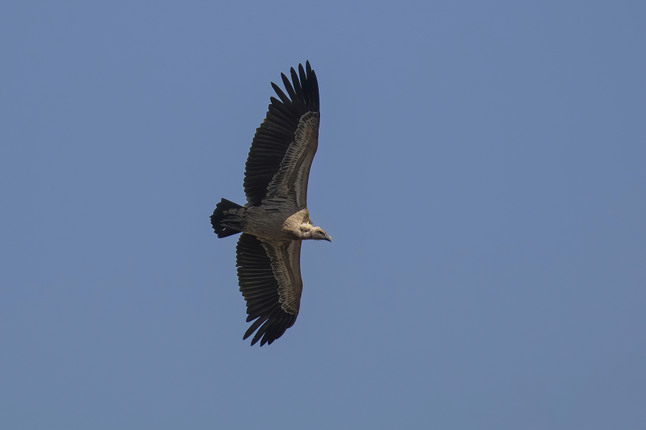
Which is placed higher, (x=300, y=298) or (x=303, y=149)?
(x=303, y=149)

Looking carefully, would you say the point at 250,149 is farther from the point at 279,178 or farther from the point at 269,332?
the point at 269,332

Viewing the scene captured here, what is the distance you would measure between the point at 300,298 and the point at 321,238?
1757 millimetres

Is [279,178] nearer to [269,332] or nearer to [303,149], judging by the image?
[303,149]

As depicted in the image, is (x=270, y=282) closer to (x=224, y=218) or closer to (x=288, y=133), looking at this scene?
(x=224, y=218)

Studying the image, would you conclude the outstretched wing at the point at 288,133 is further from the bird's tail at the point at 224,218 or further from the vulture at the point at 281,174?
the bird's tail at the point at 224,218

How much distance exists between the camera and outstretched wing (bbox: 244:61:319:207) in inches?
765

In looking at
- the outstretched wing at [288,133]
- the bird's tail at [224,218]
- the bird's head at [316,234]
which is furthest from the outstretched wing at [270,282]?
the outstretched wing at [288,133]

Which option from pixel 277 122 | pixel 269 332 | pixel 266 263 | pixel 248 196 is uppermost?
pixel 277 122

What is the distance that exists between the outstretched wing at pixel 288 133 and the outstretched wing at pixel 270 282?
1.92 m

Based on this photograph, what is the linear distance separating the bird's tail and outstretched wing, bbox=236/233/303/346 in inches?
49.7

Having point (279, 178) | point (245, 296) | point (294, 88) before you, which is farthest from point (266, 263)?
point (294, 88)

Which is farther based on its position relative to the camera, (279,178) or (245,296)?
(245,296)

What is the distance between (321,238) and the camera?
20.3 m

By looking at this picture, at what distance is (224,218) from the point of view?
19.7 m
